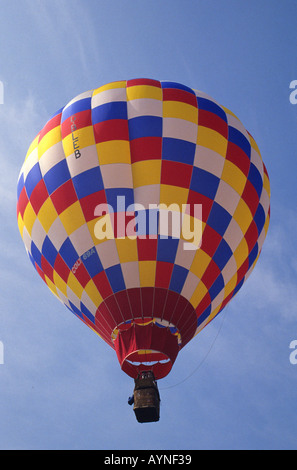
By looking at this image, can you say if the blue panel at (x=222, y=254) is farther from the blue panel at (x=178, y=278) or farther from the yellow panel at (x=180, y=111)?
the yellow panel at (x=180, y=111)

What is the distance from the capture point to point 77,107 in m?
10.8

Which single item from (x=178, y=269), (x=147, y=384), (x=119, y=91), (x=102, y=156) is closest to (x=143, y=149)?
(x=102, y=156)

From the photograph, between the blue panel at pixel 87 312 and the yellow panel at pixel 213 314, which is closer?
the blue panel at pixel 87 312

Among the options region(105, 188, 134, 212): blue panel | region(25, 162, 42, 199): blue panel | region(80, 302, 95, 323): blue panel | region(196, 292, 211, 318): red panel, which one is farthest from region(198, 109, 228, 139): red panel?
region(80, 302, 95, 323): blue panel

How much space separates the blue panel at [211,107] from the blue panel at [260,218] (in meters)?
1.76

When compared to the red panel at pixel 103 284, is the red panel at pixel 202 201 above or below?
above

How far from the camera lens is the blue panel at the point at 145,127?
1023 cm

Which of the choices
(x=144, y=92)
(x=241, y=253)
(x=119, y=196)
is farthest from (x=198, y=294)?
(x=144, y=92)

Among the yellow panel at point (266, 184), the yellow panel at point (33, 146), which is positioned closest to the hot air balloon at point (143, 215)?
the yellow panel at point (33, 146)

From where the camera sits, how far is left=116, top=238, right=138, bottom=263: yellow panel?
31.9 ft

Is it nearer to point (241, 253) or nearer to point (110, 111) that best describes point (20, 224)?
point (110, 111)

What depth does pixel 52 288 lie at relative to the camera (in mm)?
11008

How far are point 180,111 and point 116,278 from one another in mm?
3194

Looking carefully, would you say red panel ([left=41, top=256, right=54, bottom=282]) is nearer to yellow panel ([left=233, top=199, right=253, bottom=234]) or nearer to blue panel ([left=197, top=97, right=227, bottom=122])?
yellow panel ([left=233, top=199, right=253, bottom=234])
